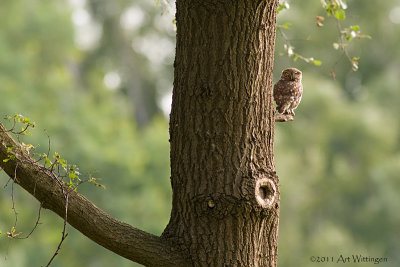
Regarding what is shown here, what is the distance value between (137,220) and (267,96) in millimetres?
22690

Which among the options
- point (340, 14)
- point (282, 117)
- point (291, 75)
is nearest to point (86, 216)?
point (282, 117)

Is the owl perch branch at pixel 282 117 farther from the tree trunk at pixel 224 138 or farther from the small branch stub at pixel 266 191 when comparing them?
the small branch stub at pixel 266 191

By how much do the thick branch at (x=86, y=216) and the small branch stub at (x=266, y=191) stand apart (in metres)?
0.46

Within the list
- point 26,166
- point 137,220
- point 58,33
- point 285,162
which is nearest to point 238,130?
point 26,166

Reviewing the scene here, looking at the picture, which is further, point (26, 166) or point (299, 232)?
point (299, 232)

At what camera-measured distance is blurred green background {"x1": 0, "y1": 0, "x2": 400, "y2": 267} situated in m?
27.6

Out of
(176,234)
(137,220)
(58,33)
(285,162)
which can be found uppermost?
(58,33)

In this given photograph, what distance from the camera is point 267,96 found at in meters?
4.49

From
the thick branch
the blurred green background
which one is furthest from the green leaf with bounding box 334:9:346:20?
the blurred green background

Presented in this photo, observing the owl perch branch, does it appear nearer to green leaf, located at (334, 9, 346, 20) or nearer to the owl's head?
the owl's head

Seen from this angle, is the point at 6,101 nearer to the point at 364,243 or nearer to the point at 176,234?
the point at 364,243

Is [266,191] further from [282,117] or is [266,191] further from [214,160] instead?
[282,117]

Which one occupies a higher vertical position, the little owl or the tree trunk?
the little owl

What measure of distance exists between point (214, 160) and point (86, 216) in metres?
0.64
